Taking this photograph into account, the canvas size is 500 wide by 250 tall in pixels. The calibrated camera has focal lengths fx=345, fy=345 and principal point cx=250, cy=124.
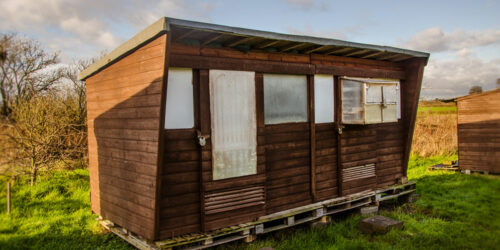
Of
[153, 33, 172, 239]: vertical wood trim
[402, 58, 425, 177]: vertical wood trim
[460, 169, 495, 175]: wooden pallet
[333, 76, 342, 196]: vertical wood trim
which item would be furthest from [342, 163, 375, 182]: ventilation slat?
[460, 169, 495, 175]: wooden pallet

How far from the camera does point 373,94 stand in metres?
7.61

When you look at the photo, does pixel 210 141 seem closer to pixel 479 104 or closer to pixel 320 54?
pixel 320 54

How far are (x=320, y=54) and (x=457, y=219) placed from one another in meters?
5.13

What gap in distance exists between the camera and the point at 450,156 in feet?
54.7

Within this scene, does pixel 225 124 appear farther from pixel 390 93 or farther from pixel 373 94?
pixel 390 93

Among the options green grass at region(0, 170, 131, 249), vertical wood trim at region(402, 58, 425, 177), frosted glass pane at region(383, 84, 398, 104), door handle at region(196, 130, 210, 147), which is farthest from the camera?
vertical wood trim at region(402, 58, 425, 177)

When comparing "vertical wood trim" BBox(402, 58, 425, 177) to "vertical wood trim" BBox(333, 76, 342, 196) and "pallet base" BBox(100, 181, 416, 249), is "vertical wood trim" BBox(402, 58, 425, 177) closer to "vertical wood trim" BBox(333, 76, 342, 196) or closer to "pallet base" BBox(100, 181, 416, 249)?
"pallet base" BBox(100, 181, 416, 249)

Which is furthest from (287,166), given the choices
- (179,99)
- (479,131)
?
(479,131)

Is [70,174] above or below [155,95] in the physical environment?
below

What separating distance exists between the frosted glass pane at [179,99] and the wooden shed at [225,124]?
17 millimetres

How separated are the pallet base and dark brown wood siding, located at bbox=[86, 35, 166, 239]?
0.19m

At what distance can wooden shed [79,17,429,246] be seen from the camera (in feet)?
17.9

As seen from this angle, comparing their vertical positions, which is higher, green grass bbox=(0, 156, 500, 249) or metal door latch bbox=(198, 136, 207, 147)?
metal door latch bbox=(198, 136, 207, 147)

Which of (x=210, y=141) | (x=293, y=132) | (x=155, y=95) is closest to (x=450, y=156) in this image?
(x=293, y=132)
